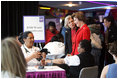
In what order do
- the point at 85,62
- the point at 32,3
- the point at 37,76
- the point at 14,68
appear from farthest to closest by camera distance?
the point at 32,3, the point at 85,62, the point at 37,76, the point at 14,68

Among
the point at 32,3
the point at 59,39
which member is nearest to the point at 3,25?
the point at 32,3

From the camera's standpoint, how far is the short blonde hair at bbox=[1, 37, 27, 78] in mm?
1582

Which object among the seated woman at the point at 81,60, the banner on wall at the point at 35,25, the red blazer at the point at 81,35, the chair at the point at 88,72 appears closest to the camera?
the chair at the point at 88,72

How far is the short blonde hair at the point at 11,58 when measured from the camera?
1.58 metres

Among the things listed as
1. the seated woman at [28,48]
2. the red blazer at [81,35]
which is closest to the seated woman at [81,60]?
the red blazer at [81,35]

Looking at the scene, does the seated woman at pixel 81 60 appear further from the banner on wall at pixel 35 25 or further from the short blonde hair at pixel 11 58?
the short blonde hair at pixel 11 58

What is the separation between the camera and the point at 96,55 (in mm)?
4305

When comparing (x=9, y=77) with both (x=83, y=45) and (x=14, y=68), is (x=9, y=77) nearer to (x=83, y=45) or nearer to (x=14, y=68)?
(x=14, y=68)

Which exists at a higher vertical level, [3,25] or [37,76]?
[3,25]

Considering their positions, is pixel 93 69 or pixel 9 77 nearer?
pixel 9 77

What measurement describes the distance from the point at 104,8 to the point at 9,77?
411 inches

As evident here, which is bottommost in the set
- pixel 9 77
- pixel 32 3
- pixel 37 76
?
pixel 37 76

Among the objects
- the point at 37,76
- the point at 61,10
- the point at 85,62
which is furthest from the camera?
the point at 61,10

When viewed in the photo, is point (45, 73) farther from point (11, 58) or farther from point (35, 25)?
point (35, 25)
